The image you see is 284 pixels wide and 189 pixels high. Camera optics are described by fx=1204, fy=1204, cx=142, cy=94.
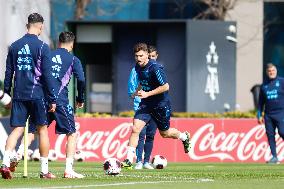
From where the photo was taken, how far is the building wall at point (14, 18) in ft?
129

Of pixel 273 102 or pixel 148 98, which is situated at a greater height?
pixel 148 98

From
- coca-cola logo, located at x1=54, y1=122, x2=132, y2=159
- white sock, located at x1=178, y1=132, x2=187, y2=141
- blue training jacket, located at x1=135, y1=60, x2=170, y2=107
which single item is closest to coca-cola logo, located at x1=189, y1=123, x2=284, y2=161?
coca-cola logo, located at x1=54, y1=122, x2=132, y2=159

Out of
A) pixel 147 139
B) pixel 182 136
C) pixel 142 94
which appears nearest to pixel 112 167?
pixel 142 94

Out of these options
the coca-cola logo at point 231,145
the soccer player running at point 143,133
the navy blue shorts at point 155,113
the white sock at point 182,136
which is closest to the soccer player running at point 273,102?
the coca-cola logo at point 231,145

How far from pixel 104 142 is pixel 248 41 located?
16643mm

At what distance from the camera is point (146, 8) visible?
43.5 metres

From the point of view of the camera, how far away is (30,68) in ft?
49.0

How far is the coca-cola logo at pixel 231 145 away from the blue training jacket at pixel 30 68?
1263 centimetres

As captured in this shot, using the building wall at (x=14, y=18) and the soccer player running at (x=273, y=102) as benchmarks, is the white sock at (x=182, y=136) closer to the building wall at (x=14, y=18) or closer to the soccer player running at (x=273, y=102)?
the soccer player running at (x=273, y=102)

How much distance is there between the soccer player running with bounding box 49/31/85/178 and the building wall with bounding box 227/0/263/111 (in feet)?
88.6

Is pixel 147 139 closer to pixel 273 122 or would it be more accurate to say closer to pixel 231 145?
pixel 273 122

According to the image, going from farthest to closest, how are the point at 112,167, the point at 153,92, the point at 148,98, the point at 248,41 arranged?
1. the point at 248,41
2. the point at 148,98
3. the point at 153,92
4. the point at 112,167

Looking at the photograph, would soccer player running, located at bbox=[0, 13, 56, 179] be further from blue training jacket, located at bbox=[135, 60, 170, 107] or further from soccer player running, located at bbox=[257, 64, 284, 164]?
soccer player running, located at bbox=[257, 64, 284, 164]

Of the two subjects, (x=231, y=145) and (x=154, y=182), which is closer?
(x=154, y=182)
